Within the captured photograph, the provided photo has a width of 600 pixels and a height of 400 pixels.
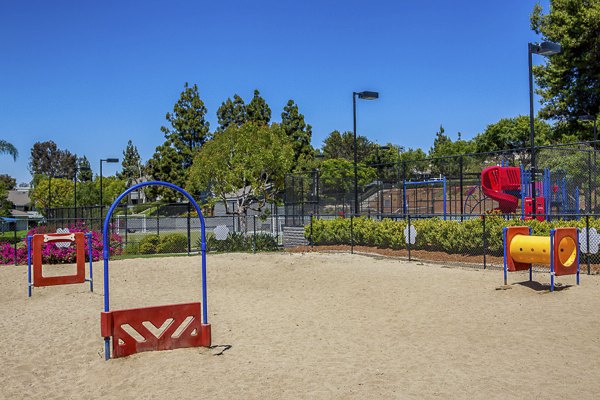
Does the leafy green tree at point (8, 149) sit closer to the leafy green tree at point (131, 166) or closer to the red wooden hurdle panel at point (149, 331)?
the red wooden hurdle panel at point (149, 331)

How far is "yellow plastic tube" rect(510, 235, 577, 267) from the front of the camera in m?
12.4

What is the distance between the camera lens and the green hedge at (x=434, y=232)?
1864 centimetres

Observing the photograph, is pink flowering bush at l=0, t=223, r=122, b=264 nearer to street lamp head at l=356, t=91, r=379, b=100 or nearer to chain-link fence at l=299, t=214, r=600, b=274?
chain-link fence at l=299, t=214, r=600, b=274

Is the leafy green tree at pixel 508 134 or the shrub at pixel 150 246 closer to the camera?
the shrub at pixel 150 246

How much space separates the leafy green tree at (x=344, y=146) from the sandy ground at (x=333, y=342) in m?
70.2

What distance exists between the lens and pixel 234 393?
6262mm

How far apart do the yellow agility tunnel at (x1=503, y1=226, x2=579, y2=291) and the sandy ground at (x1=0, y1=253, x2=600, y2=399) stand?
1.59ft

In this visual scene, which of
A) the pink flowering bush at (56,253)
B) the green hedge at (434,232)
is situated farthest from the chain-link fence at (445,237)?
the pink flowering bush at (56,253)

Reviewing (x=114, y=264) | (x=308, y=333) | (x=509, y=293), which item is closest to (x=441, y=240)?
(x=509, y=293)

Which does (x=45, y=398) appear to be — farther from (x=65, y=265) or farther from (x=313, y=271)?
(x=65, y=265)

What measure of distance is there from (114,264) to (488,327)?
14107mm

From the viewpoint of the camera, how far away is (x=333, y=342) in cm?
862

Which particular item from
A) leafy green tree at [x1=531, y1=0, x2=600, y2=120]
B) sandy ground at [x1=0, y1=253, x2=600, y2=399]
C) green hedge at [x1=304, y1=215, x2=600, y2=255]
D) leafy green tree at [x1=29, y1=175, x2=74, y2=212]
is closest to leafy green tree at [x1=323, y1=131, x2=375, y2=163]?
leafy green tree at [x1=29, y1=175, x2=74, y2=212]

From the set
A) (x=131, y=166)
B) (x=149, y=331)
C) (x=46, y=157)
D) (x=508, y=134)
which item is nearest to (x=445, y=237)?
(x=149, y=331)
